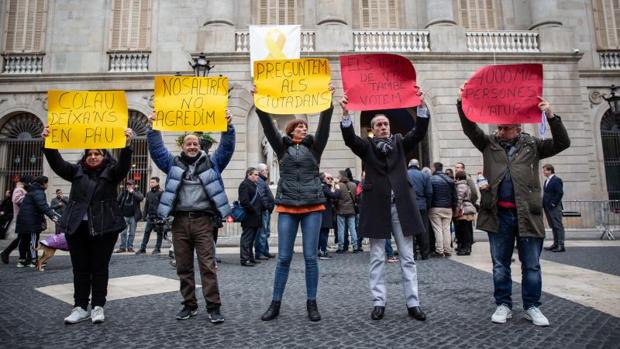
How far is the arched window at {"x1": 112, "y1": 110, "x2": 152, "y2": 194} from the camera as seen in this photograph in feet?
55.3

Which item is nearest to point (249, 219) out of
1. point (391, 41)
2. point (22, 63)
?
point (391, 41)

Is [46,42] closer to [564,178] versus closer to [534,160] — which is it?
[534,160]

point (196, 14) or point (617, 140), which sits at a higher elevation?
point (196, 14)

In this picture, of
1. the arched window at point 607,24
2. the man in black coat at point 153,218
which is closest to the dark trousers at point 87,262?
the man in black coat at point 153,218

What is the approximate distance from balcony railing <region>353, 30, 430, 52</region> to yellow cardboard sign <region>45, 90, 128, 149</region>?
524 inches

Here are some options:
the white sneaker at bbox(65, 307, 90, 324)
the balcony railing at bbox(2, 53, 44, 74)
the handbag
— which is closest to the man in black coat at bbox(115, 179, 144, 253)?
the handbag

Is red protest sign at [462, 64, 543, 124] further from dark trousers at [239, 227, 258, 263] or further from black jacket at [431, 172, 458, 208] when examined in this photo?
dark trousers at [239, 227, 258, 263]

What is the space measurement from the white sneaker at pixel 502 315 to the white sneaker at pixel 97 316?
12.6ft

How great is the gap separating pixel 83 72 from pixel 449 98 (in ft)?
53.0

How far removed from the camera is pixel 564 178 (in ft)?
53.1

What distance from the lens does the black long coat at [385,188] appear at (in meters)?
Result: 4.03

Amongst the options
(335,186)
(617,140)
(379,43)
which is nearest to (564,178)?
(617,140)

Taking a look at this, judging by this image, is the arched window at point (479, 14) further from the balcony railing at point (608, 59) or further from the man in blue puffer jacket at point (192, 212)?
the man in blue puffer jacket at point (192, 212)

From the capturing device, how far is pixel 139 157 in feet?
56.0
